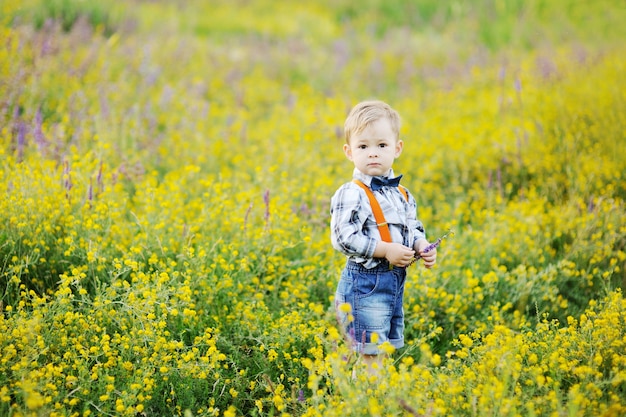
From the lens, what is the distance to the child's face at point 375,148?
3029mm

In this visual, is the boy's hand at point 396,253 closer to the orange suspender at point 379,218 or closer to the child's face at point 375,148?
the orange suspender at point 379,218

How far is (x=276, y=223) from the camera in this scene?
4.20m

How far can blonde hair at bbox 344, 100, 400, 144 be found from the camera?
3.02 meters

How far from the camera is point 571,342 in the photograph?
9.83 feet

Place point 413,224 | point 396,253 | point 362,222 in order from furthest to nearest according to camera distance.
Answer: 1. point 413,224
2. point 362,222
3. point 396,253

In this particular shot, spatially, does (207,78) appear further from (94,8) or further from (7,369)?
(7,369)

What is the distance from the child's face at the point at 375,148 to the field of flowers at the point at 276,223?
3.02 ft

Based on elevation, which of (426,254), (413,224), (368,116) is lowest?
(426,254)

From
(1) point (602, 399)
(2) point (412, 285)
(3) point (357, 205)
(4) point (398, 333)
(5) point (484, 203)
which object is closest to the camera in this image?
(1) point (602, 399)

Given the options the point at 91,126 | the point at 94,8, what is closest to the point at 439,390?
the point at 91,126

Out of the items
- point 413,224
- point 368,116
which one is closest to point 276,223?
point 413,224

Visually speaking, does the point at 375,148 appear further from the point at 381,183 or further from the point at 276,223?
the point at 276,223

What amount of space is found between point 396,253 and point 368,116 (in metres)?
0.72

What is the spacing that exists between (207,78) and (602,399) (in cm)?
692
